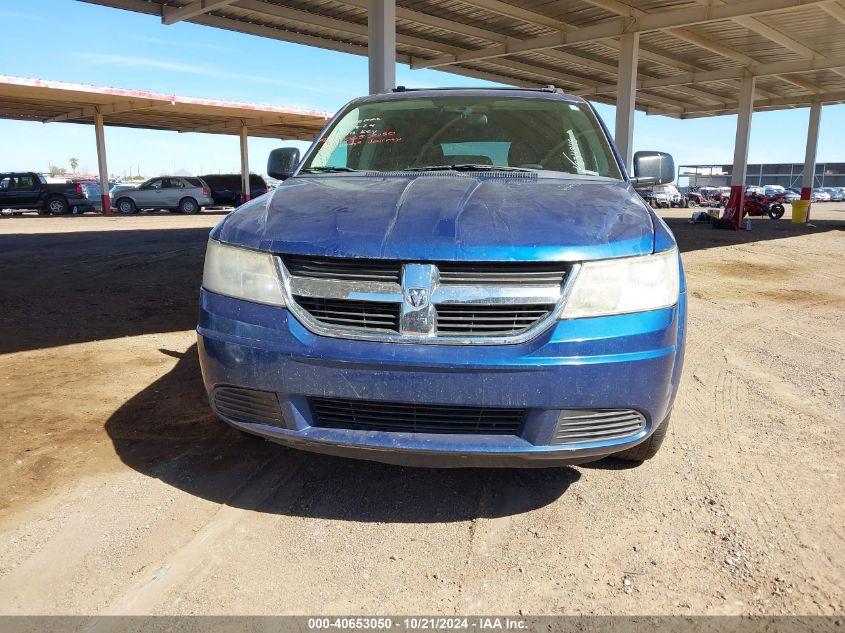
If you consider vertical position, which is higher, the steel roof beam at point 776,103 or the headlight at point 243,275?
the steel roof beam at point 776,103

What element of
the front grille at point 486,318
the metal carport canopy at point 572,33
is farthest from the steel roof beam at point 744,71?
the front grille at point 486,318

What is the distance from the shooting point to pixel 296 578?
195 centimetres

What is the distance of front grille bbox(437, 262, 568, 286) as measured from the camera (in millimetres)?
1970

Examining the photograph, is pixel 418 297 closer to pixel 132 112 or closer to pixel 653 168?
pixel 653 168

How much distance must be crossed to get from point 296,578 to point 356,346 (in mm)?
775

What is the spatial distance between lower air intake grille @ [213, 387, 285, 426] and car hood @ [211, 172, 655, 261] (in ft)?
1.72

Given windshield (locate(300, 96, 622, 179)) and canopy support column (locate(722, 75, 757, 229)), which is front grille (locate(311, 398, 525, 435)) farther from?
canopy support column (locate(722, 75, 757, 229))

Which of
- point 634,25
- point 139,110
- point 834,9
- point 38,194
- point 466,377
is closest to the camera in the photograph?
point 466,377

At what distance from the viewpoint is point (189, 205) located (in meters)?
25.9

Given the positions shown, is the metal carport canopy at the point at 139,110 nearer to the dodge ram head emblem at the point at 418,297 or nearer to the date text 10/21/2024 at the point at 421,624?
the dodge ram head emblem at the point at 418,297

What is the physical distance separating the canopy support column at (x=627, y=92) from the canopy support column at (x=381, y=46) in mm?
7051

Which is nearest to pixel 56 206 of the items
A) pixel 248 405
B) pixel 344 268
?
pixel 248 405

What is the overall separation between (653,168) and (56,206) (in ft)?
88.6

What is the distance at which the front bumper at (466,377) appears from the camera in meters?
1.93
